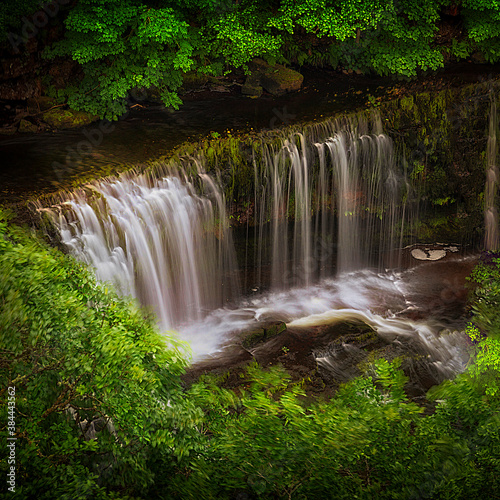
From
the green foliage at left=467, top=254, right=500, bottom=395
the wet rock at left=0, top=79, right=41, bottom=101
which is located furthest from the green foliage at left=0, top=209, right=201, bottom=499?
the wet rock at left=0, top=79, right=41, bottom=101

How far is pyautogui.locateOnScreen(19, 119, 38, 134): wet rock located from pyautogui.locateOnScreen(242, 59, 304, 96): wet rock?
6.98 metres

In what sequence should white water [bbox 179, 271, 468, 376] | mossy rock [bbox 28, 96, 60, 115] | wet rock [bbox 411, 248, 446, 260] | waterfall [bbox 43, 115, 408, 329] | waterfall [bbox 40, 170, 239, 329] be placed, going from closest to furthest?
waterfall [bbox 40, 170, 239, 329] → waterfall [bbox 43, 115, 408, 329] → white water [bbox 179, 271, 468, 376] → mossy rock [bbox 28, 96, 60, 115] → wet rock [bbox 411, 248, 446, 260]

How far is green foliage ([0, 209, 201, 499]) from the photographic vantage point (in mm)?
5980

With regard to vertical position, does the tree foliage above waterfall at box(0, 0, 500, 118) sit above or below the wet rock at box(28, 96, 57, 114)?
above

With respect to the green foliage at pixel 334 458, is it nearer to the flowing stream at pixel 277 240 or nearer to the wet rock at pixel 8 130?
the flowing stream at pixel 277 240

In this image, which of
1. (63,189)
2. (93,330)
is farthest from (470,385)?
(63,189)

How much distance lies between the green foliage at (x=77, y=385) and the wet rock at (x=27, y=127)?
34.1 feet

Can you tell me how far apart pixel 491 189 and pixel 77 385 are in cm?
1574

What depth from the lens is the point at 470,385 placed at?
795 cm

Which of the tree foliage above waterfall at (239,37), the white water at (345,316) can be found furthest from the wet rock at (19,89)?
the white water at (345,316)

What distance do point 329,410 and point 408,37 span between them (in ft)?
50.6

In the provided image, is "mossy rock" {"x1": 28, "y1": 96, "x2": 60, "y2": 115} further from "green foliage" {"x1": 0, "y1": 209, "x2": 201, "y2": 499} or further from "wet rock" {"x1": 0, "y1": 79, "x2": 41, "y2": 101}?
"green foliage" {"x1": 0, "y1": 209, "x2": 201, "y2": 499}

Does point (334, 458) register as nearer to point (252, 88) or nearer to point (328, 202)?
point (328, 202)

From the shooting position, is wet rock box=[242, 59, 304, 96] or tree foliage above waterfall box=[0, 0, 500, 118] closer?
tree foliage above waterfall box=[0, 0, 500, 118]
